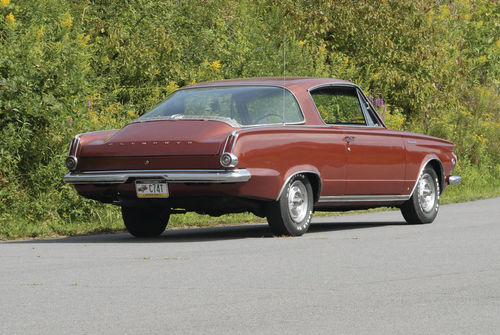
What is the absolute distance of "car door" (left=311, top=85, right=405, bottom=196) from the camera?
39.2 feet

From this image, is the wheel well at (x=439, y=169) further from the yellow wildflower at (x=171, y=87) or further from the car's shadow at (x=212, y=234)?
the yellow wildflower at (x=171, y=87)

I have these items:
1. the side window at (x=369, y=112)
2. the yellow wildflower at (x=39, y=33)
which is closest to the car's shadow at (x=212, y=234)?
the side window at (x=369, y=112)

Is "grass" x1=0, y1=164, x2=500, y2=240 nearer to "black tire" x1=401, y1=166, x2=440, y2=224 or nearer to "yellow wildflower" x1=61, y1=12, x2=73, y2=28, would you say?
"black tire" x1=401, y1=166, x2=440, y2=224

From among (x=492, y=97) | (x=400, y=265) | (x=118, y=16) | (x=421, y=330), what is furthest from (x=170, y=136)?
(x=492, y=97)

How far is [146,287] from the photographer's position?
7406 mm

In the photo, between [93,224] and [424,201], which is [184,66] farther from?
[424,201]

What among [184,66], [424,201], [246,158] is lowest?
[424,201]

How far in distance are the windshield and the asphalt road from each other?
4.29ft

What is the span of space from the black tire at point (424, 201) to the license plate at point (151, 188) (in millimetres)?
3930

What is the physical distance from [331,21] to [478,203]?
735 centimetres

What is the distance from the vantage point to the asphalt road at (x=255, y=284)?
5988 mm

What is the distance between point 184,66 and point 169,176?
27.3ft

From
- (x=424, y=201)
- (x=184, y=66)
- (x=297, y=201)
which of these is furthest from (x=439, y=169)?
(x=184, y=66)

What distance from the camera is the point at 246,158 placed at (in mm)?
10383
